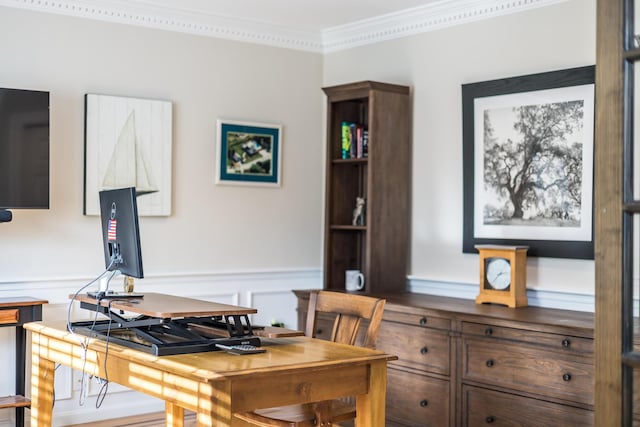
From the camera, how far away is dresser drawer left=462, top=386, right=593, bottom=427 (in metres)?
3.93

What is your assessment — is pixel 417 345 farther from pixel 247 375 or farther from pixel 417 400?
pixel 247 375

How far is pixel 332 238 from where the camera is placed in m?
5.72

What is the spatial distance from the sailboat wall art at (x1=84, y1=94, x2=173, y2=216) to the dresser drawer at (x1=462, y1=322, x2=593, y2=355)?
7.08ft

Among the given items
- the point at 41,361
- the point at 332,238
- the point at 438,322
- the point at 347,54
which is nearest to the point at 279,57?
the point at 347,54

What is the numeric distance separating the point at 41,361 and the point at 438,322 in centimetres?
203

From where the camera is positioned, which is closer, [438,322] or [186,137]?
[438,322]

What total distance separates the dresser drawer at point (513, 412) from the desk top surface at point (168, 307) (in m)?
1.62

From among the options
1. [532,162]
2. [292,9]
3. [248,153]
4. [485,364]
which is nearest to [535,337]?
[485,364]

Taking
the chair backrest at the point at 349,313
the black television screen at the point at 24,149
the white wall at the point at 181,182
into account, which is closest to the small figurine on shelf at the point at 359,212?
the white wall at the point at 181,182

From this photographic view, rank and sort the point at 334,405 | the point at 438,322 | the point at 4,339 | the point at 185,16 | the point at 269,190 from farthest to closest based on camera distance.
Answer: the point at 269,190, the point at 185,16, the point at 4,339, the point at 438,322, the point at 334,405

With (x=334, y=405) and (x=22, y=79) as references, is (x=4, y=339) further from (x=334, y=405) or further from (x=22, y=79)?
(x=334, y=405)

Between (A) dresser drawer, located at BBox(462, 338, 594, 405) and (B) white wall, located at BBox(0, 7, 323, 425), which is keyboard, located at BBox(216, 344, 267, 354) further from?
(B) white wall, located at BBox(0, 7, 323, 425)

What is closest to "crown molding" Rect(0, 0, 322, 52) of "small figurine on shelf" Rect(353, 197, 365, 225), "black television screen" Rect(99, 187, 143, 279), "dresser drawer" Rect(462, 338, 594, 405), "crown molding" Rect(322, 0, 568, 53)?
"crown molding" Rect(322, 0, 568, 53)

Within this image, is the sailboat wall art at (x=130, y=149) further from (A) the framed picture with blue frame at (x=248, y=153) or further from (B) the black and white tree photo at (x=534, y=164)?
(B) the black and white tree photo at (x=534, y=164)
